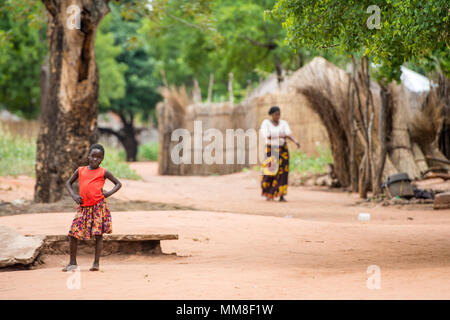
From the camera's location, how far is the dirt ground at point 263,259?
3.95m

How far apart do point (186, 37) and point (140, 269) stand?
21237 millimetres

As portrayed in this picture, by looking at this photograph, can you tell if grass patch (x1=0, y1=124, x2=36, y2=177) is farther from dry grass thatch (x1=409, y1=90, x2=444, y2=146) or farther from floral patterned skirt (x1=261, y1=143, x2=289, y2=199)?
dry grass thatch (x1=409, y1=90, x2=444, y2=146)

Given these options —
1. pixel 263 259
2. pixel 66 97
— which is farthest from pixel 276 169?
pixel 263 259

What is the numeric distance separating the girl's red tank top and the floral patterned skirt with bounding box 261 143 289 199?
6.42 m

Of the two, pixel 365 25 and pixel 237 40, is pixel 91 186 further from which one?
pixel 237 40

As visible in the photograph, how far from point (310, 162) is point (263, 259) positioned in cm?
1257

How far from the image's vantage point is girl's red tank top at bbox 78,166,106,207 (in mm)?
5262

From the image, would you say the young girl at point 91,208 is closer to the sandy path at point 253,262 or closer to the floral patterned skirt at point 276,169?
the sandy path at point 253,262

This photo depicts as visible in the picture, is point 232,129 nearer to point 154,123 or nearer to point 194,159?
point 194,159

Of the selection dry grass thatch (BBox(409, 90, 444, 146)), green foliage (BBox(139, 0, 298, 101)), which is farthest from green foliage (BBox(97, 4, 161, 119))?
dry grass thatch (BBox(409, 90, 444, 146))

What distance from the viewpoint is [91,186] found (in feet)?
17.4

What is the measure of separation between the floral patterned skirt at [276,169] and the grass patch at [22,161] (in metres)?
5.41

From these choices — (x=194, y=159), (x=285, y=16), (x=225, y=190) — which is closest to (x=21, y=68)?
(x=194, y=159)

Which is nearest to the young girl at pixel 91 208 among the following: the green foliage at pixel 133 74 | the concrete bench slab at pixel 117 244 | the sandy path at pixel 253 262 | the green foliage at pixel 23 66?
the sandy path at pixel 253 262
